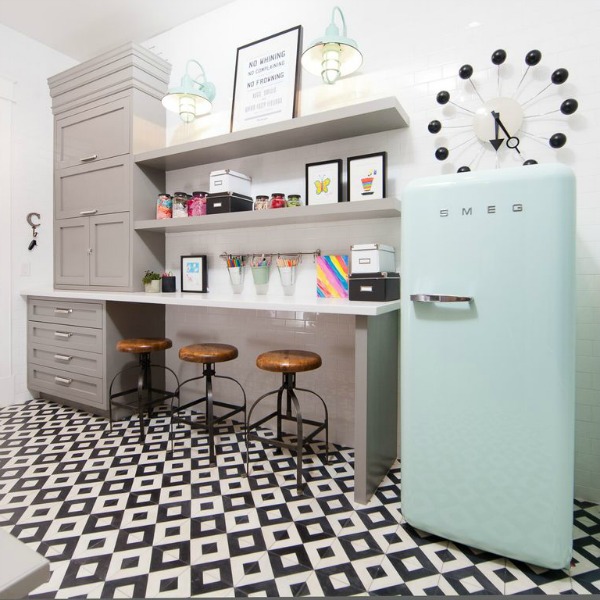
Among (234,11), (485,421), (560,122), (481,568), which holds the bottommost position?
(481,568)

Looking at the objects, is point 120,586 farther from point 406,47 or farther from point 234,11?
point 234,11

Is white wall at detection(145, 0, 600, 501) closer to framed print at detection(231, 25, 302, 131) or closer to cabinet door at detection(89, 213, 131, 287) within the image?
framed print at detection(231, 25, 302, 131)

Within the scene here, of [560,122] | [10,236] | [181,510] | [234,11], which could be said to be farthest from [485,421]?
[10,236]

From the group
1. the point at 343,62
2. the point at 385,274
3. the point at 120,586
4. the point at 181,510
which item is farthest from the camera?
the point at 343,62

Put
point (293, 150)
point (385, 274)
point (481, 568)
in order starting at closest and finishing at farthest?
point (481, 568)
point (385, 274)
point (293, 150)

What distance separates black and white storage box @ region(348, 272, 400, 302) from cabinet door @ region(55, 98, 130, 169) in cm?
224

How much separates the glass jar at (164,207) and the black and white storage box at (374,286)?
1766 millimetres

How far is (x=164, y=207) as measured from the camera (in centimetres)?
329

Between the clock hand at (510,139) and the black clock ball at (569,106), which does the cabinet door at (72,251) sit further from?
the black clock ball at (569,106)

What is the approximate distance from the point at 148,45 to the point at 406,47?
8.21 feet

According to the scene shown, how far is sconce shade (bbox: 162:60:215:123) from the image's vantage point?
9.55 ft

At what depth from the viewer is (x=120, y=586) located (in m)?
1.47

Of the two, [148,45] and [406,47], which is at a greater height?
[148,45]

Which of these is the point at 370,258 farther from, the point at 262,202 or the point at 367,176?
the point at 262,202
